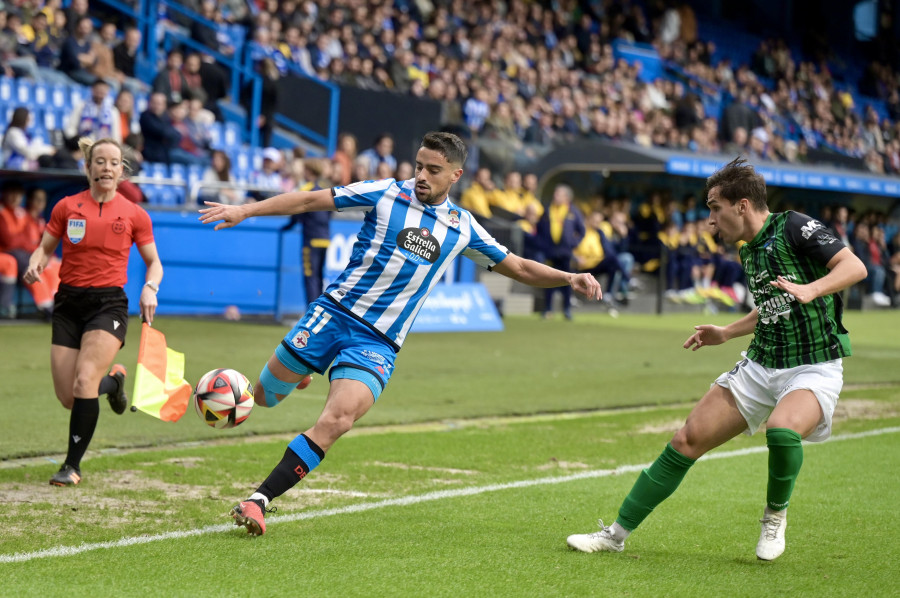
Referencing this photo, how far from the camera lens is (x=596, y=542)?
5.36m

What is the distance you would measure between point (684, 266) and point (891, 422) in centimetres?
1581

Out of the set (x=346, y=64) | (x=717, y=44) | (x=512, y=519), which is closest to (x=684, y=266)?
(x=346, y=64)

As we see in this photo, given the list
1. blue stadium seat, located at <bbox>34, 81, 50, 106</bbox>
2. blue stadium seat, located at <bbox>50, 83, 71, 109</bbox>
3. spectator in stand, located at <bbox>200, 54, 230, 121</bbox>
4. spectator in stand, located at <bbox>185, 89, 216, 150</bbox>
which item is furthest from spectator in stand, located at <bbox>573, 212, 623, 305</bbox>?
blue stadium seat, located at <bbox>34, 81, 50, 106</bbox>

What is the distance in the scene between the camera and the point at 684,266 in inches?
1013

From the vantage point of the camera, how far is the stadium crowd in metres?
17.7

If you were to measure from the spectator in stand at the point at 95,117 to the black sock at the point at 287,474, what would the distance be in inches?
462

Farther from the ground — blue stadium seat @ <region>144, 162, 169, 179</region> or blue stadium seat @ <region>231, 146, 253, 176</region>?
blue stadium seat @ <region>231, 146, 253, 176</region>

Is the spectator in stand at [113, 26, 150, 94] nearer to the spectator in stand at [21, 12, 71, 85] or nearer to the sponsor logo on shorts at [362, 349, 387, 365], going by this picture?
the spectator in stand at [21, 12, 71, 85]

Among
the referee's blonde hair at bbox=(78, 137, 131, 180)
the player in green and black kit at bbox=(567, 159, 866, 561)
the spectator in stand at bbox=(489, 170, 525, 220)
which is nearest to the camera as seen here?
the player in green and black kit at bbox=(567, 159, 866, 561)

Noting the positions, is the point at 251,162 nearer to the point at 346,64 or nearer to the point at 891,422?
the point at 346,64

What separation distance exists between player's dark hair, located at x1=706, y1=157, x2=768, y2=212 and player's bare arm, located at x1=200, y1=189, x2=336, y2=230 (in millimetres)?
1852

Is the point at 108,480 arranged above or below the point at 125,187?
below

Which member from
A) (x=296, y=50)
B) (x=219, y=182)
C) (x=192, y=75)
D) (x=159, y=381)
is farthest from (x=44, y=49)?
(x=159, y=381)

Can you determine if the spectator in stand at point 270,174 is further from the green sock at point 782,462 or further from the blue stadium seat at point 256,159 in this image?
the green sock at point 782,462
